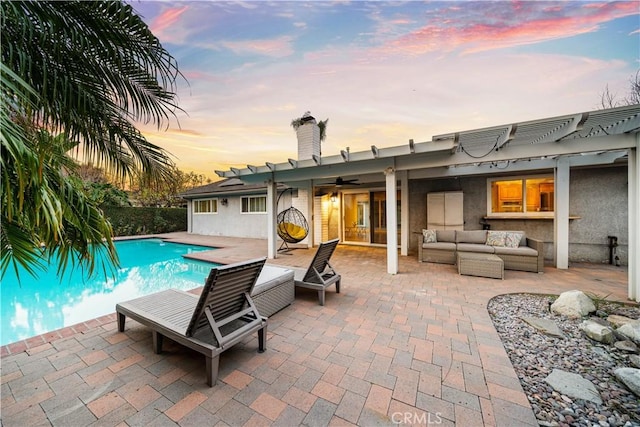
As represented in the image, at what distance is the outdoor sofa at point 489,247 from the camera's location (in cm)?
598

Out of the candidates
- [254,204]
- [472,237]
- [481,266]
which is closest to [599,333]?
[481,266]

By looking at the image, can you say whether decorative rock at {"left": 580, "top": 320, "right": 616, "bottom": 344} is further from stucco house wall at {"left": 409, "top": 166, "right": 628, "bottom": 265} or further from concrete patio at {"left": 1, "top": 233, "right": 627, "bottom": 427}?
stucco house wall at {"left": 409, "top": 166, "right": 628, "bottom": 265}

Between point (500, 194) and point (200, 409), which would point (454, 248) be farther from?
point (200, 409)

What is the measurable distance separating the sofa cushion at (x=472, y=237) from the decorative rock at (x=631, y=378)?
525 cm

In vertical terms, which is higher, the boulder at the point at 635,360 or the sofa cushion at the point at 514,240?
the sofa cushion at the point at 514,240

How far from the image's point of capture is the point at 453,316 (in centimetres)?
359

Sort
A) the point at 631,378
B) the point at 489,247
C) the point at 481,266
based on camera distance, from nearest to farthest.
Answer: the point at 631,378
the point at 481,266
the point at 489,247

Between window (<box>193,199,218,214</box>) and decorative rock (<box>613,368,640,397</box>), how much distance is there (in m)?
16.3

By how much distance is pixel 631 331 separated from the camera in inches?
112

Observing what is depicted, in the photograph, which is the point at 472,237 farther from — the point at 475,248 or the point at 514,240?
the point at 514,240

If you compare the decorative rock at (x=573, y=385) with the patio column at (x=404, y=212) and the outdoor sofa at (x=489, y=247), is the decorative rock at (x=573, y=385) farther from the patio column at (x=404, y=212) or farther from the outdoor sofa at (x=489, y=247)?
the patio column at (x=404, y=212)

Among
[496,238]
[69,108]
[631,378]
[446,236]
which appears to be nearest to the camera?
[69,108]

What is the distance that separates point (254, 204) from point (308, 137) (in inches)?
217

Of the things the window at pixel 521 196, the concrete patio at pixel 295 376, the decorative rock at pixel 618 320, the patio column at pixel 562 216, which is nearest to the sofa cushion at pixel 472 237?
the window at pixel 521 196
